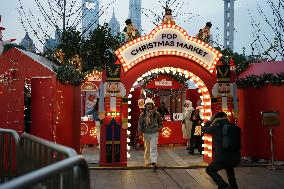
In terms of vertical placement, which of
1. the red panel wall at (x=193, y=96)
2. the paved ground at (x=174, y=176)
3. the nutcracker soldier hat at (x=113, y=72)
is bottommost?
the paved ground at (x=174, y=176)

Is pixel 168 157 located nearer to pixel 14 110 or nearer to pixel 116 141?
pixel 116 141

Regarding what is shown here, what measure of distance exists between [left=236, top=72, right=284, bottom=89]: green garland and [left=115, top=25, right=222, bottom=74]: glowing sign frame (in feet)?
5.07

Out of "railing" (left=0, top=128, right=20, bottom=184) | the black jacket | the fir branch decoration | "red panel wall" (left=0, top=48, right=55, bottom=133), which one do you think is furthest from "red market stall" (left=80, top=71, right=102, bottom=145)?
"railing" (left=0, top=128, right=20, bottom=184)

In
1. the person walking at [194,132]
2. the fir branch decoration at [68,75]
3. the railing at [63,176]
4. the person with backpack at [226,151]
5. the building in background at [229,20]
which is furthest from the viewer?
the building in background at [229,20]

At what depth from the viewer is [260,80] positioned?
1345 cm

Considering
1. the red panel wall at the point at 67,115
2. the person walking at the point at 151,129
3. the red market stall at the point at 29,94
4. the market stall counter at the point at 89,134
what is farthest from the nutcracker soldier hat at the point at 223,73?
the market stall counter at the point at 89,134

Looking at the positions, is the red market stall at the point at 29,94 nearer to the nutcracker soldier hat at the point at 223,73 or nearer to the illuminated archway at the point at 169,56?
the illuminated archway at the point at 169,56

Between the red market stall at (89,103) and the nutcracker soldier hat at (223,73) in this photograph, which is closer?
the nutcracker soldier hat at (223,73)

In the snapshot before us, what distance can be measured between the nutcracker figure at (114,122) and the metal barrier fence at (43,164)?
16.3 feet

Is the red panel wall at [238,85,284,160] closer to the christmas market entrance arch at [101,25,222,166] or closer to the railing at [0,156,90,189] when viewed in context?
the christmas market entrance arch at [101,25,222,166]

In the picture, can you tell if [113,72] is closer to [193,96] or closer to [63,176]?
[63,176]

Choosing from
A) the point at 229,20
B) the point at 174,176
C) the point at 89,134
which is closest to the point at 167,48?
the point at 174,176

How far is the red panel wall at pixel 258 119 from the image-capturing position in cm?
1292

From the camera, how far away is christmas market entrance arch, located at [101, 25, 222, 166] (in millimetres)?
12594
